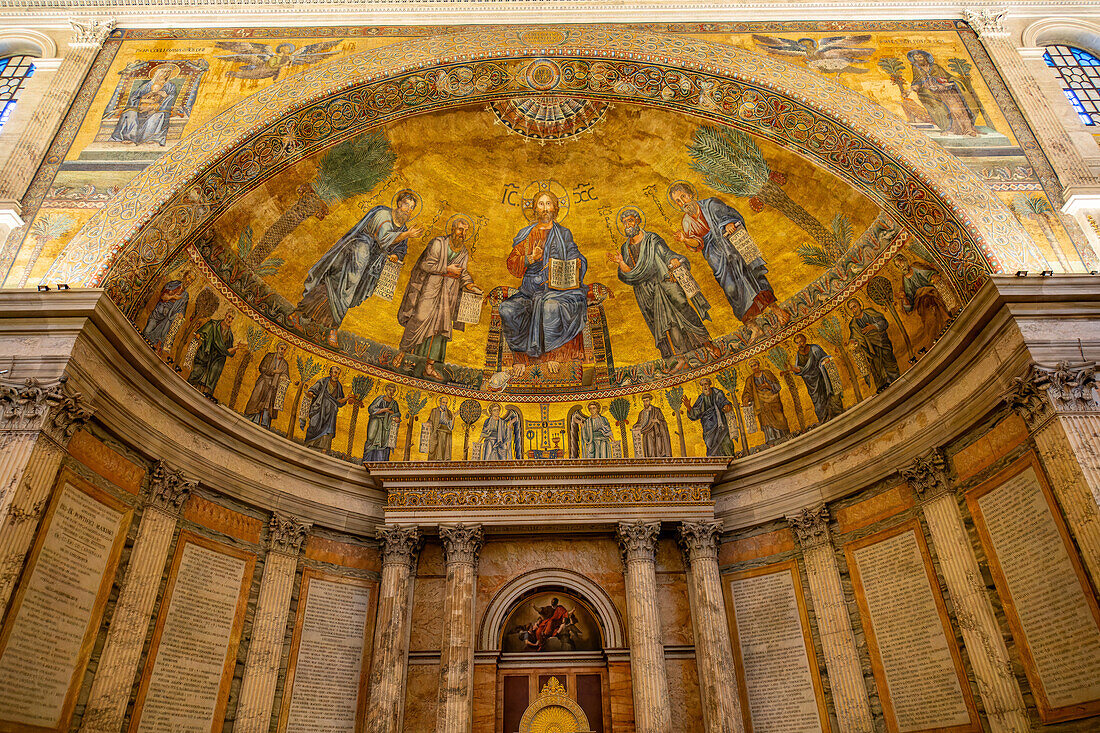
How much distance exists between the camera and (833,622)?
1280 centimetres

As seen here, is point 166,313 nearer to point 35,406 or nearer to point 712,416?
point 35,406

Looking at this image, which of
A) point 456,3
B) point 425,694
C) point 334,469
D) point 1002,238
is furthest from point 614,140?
point 425,694

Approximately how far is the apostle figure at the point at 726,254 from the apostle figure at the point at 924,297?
269cm

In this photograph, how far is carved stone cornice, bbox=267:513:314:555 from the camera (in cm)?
1337

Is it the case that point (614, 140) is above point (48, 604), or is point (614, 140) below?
above

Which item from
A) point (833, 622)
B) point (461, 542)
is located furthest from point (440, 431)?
point (833, 622)

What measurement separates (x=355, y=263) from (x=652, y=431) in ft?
25.3

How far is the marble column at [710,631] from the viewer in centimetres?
1258

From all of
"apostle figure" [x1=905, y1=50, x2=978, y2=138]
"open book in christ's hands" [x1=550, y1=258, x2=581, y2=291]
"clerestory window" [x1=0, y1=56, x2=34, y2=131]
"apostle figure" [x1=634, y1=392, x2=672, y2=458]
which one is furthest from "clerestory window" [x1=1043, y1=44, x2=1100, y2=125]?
"clerestory window" [x1=0, y1=56, x2=34, y2=131]

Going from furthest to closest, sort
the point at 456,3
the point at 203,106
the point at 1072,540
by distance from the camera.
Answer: the point at 456,3
the point at 203,106
the point at 1072,540

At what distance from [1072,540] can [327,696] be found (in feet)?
40.3

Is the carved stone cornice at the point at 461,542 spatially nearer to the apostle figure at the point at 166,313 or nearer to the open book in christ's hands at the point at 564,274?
the open book in christ's hands at the point at 564,274

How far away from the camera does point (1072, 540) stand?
9320 millimetres

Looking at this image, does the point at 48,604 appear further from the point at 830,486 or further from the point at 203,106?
the point at 830,486
